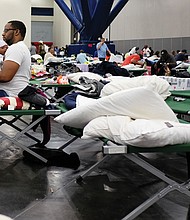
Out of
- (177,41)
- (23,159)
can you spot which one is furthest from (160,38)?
(23,159)

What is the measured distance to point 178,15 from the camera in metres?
20.7

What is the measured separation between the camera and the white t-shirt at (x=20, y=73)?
4.37 m

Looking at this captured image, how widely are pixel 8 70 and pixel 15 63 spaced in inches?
3.6

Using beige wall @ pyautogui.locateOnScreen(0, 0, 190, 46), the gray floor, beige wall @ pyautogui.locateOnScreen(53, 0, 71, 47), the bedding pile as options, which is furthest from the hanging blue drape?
the bedding pile

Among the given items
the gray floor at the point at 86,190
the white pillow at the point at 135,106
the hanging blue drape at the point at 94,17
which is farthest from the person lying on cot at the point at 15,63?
the hanging blue drape at the point at 94,17

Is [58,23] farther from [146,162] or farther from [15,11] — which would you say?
[146,162]

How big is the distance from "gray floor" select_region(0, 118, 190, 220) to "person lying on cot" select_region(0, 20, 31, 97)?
0.72 metres

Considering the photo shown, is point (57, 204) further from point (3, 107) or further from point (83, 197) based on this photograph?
point (3, 107)

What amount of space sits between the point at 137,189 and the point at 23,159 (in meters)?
1.39

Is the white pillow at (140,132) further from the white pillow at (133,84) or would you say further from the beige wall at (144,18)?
the beige wall at (144,18)

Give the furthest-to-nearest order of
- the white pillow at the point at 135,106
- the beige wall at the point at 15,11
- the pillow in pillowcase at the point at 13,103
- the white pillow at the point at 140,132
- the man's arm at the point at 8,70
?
the beige wall at the point at 15,11, the man's arm at the point at 8,70, the pillow in pillowcase at the point at 13,103, the white pillow at the point at 135,106, the white pillow at the point at 140,132

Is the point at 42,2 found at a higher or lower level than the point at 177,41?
higher

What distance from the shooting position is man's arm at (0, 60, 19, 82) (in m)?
4.30

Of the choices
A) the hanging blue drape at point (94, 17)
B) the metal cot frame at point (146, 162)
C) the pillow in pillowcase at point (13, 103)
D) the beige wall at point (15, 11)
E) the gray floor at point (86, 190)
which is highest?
the beige wall at point (15, 11)
